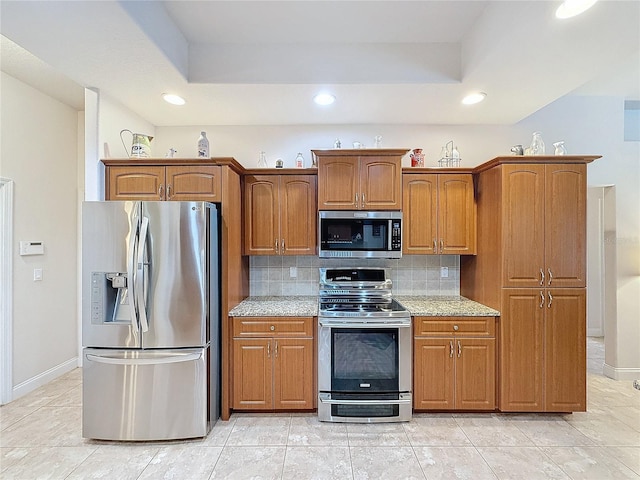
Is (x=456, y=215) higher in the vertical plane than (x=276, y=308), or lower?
higher

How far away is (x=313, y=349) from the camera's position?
2746 mm

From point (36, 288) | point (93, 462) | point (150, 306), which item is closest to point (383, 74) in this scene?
point (150, 306)

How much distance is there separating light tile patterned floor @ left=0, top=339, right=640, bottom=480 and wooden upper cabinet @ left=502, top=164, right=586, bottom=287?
1.15 meters

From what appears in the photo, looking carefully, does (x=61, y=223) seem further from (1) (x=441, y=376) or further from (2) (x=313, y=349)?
(1) (x=441, y=376)

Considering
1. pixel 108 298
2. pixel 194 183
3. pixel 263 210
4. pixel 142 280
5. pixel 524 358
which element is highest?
pixel 194 183

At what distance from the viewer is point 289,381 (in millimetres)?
2729

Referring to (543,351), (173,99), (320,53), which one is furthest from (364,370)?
(173,99)

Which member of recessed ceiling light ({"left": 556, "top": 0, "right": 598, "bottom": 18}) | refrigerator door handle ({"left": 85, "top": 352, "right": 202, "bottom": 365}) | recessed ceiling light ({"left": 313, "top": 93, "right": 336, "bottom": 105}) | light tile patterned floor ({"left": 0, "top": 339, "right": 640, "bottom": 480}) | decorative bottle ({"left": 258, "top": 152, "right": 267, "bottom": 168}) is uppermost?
recessed ceiling light ({"left": 556, "top": 0, "right": 598, "bottom": 18})

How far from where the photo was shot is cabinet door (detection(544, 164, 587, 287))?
2.66 meters

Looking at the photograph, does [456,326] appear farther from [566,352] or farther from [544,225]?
[544,225]

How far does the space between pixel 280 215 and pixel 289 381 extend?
4.84 ft

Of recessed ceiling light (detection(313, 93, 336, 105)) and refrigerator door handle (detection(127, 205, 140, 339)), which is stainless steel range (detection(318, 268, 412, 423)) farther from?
recessed ceiling light (detection(313, 93, 336, 105))

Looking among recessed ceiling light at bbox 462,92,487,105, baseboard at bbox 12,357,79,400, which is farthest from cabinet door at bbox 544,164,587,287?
baseboard at bbox 12,357,79,400

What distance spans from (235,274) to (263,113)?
1551mm
